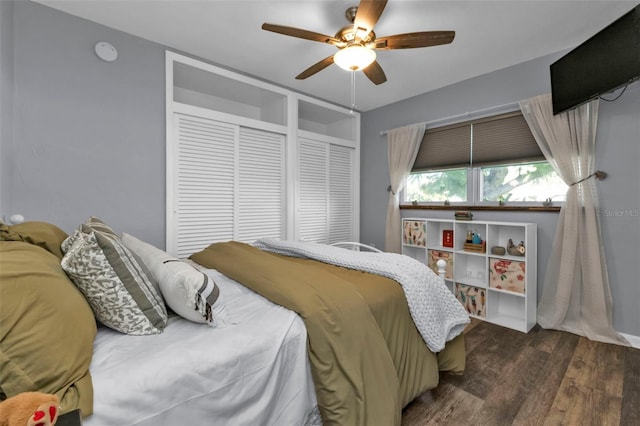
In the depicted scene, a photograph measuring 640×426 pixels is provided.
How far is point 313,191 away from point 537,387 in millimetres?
2940

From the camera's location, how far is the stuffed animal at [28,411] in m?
0.59

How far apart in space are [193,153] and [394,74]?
2.32m

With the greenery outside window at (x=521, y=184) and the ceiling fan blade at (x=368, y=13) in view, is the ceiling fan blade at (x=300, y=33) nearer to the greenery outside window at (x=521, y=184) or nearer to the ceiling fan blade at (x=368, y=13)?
the ceiling fan blade at (x=368, y=13)

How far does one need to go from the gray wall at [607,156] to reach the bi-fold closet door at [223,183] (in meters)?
1.78

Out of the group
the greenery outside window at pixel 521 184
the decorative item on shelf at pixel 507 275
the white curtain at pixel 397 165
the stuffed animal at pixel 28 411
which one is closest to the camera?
the stuffed animal at pixel 28 411

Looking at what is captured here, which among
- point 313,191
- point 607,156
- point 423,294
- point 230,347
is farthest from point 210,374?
point 607,156

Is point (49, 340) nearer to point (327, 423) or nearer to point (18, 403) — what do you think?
point (18, 403)

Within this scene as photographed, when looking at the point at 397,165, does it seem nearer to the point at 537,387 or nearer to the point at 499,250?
the point at 499,250

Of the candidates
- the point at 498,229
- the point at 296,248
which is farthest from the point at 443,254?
the point at 296,248

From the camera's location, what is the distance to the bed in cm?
85

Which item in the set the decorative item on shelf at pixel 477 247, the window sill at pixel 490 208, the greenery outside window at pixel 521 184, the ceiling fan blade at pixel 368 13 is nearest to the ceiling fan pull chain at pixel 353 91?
the ceiling fan blade at pixel 368 13

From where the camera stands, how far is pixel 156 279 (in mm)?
1299

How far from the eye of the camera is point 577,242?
2623 millimetres

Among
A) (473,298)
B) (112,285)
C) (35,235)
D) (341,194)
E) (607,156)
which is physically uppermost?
(607,156)
